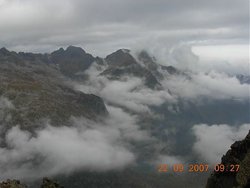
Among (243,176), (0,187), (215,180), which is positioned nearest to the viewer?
(243,176)

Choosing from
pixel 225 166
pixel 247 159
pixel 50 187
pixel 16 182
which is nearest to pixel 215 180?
pixel 225 166

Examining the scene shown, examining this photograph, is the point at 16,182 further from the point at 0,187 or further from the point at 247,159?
the point at 247,159

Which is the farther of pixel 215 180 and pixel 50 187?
pixel 215 180

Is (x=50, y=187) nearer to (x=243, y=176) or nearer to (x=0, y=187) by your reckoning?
(x=0, y=187)

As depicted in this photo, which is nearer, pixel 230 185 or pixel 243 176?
pixel 243 176

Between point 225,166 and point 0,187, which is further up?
point 225,166

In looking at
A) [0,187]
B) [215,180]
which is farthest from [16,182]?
[215,180]

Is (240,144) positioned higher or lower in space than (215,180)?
higher

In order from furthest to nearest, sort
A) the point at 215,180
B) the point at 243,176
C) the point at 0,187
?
1. the point at 215,180
2. the point at 0,187
3. the point at 243,176
